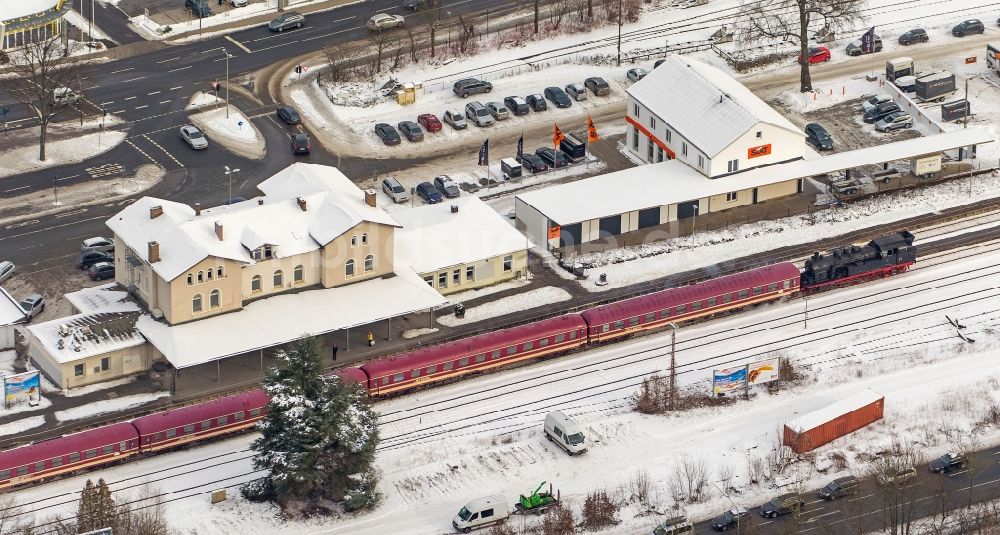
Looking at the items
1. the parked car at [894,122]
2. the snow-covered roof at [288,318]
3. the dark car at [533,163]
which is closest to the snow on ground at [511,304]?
the snow-covered roof at [288,318]

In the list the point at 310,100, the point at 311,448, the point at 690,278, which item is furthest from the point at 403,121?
A: the point at 311,448

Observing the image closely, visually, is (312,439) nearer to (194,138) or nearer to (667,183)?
(667,183)

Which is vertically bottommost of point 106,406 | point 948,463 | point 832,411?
point 948,463

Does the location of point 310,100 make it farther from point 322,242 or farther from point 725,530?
point 725,530

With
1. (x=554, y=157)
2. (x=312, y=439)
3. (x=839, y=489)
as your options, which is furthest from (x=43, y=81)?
(x=839, y=489)

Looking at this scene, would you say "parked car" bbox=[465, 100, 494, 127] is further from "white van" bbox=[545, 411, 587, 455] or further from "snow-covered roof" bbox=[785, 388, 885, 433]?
"snow-covered roof" bbox=[785, 388, 885, 433]

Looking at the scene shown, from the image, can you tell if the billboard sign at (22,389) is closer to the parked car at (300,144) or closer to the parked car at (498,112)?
the parked car at (300,144)

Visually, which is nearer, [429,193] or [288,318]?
[288,318]
